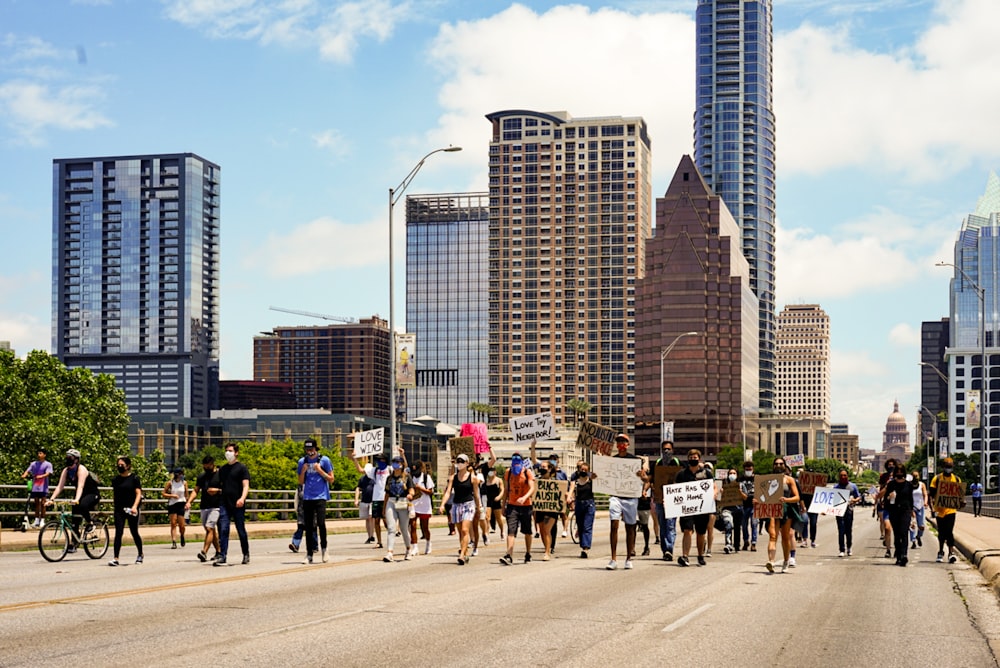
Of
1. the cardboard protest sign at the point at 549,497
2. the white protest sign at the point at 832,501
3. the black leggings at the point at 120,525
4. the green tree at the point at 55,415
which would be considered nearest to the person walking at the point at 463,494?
the cardboard protest sign at the point at 549,497

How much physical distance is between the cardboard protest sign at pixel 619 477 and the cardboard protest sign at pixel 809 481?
8.43m

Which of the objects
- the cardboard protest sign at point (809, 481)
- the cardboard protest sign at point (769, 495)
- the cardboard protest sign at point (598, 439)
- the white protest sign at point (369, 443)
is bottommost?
the cardboard protest sign at point (809, 481)

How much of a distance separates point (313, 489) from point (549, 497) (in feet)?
15.4

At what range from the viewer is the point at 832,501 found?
2809 cm

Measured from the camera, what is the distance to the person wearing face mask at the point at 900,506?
957 inches

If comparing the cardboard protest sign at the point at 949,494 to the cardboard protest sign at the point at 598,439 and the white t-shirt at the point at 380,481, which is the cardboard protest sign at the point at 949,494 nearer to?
the cardboard protest sign at the point at 598,439

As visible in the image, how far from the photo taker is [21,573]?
66.7 feet

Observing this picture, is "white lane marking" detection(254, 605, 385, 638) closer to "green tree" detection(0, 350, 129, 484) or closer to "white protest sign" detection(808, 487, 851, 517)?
"white protest sign" detection(808, 487, 851, 517)

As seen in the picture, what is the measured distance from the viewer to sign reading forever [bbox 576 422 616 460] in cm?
2916

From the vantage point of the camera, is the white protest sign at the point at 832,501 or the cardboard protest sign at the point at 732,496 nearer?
the white protest sign at the point at 832,501

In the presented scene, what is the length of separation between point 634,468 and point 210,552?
9.81 m

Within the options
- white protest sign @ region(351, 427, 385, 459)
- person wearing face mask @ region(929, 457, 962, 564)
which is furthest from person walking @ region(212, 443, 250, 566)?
person wearing face mask @ region(929, 457, 962, 564)

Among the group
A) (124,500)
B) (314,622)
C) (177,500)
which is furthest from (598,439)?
(314,622)

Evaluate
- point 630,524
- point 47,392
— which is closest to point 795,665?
point 630,524
